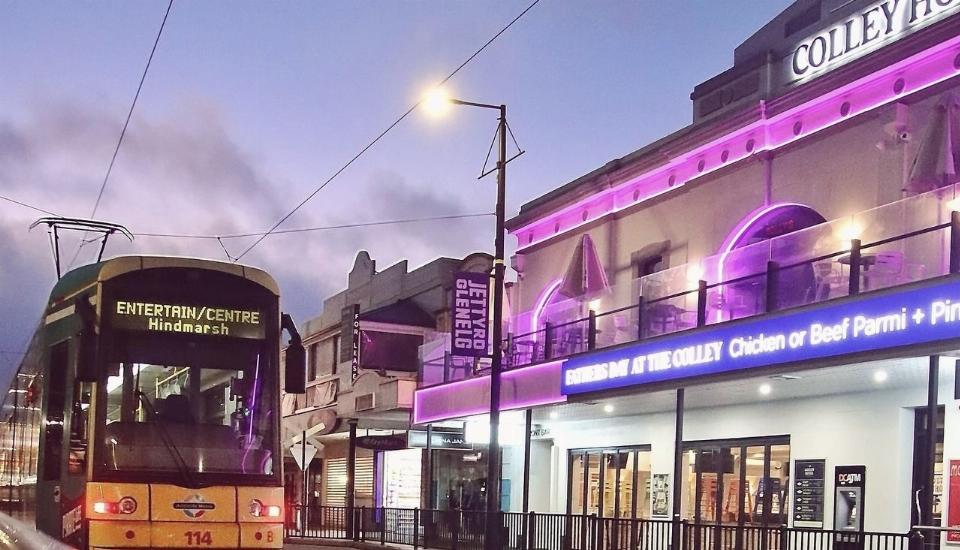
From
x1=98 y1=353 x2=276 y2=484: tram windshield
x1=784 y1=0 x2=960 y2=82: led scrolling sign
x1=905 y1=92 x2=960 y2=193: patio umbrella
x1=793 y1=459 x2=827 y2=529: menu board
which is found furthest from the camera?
x1=793 y1=459 x2=827 y2=529: menu board

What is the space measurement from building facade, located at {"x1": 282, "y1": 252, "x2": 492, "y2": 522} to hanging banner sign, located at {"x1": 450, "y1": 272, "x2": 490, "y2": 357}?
619cm

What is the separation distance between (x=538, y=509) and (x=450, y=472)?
22.6 ft

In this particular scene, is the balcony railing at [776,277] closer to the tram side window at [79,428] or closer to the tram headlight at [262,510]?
the tram headlight at [262,510]

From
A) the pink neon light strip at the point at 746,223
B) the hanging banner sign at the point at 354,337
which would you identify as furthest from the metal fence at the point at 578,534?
the pink neon light strip at the point at 746,223

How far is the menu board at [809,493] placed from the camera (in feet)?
66.3

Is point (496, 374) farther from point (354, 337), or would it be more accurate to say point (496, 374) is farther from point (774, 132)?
point (354, 337)

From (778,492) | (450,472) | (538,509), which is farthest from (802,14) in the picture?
(450,472)

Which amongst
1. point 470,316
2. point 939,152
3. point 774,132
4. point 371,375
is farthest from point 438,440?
point 939,152

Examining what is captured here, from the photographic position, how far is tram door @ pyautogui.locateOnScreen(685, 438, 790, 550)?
2138 cm

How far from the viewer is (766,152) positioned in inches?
891

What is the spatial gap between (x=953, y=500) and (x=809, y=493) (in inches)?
135

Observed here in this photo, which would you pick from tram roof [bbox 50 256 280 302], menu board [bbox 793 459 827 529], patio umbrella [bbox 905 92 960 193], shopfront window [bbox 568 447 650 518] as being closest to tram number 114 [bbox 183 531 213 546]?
tram roof [bbox 50 256 280 302]

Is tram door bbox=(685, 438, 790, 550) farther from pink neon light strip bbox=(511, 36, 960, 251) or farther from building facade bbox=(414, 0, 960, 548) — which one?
pink neon light strip bbox=(511, 36, 960, 251)

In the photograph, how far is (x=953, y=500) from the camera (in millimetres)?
17344
